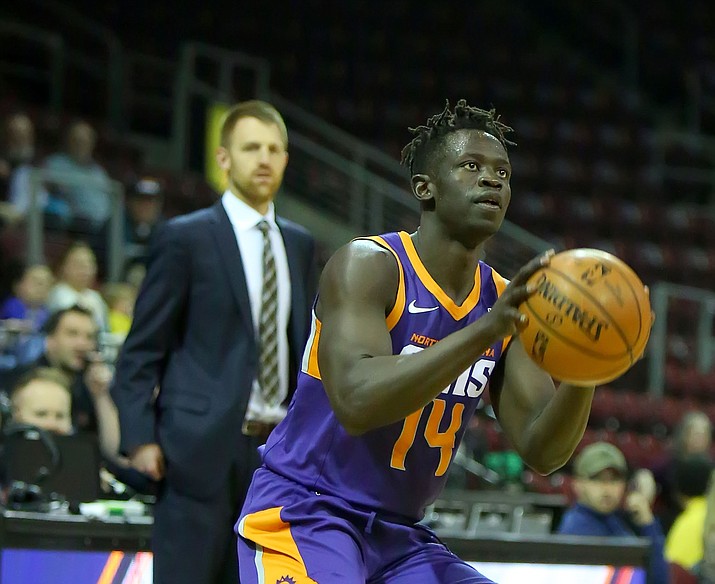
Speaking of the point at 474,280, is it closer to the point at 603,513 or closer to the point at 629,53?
the point at 603,513

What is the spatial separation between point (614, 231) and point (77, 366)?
8967 mm

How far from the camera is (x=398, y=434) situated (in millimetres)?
3285

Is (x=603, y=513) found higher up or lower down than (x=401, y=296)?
lower down

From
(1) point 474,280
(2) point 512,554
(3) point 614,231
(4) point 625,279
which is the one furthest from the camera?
(3) point 614,231

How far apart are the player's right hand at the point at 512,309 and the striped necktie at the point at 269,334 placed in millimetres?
1658

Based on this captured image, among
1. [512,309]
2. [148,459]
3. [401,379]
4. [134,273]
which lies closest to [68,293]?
[134,273]

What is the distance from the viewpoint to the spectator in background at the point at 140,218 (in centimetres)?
965

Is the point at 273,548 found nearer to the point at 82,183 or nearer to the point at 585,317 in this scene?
the point at 585,317

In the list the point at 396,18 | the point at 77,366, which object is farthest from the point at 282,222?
the point at 396,18

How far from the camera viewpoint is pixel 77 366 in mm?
6582

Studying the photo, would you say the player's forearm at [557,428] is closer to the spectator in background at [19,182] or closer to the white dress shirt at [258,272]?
the white dress shirt at [258,272]

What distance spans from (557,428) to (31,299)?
5.35 metres

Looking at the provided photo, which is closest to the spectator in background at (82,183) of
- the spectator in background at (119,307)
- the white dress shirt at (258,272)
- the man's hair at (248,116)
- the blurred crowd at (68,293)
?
the blurred crowd at (68,293)

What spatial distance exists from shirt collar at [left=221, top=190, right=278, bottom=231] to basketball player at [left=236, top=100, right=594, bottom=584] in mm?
1223
